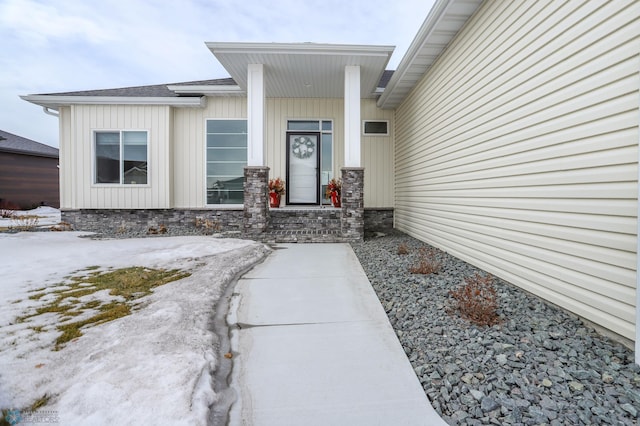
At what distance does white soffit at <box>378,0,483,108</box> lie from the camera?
392cm

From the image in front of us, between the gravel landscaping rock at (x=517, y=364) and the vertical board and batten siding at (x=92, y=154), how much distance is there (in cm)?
694

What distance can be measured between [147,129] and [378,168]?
599 cm

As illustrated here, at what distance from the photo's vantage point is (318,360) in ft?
6.36

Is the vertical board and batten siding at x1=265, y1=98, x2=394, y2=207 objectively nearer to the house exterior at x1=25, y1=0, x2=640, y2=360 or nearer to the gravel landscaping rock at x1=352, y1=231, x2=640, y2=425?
the house exterior at x1=25, y1=0, x2=640, y2=360

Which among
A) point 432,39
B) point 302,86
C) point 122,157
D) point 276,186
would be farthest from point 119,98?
point 432,39

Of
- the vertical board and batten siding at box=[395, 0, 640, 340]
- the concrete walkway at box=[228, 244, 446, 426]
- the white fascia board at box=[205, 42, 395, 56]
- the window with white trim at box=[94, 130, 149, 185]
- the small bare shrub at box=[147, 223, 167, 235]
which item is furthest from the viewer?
the window with white trim at box=[94, 130, 149, 185]

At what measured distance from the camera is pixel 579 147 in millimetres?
2311

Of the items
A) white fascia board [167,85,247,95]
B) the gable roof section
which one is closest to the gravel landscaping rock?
white fascia board [167,85,247,95]

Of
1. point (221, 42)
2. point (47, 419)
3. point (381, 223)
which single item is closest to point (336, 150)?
point (381, 223)

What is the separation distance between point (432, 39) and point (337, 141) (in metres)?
3.81

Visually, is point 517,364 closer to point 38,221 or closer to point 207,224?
point 207,224

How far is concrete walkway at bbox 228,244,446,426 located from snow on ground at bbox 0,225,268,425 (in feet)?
0.78

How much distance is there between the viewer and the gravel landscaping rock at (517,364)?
4.68 ft

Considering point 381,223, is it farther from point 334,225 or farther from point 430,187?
point 430,187
